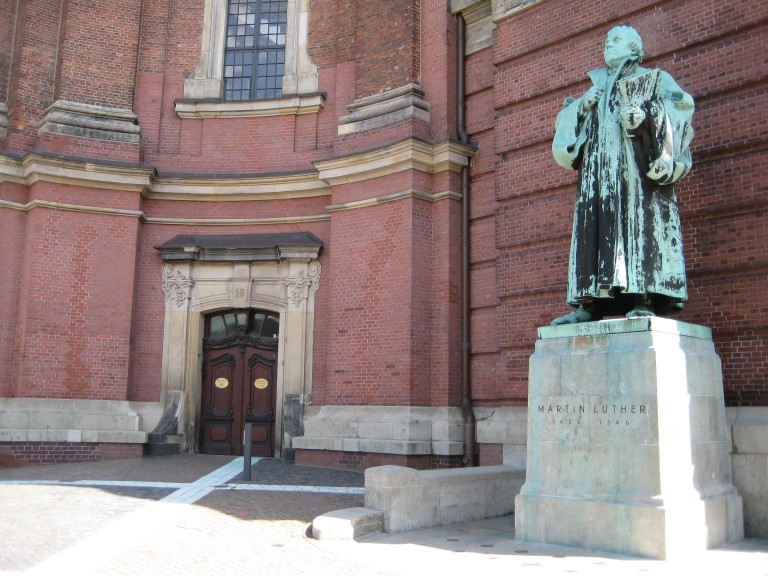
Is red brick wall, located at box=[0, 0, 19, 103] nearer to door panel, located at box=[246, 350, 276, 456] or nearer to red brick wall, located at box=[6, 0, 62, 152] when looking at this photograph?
red brick wall, located at box=[6, 0, 62, 152]

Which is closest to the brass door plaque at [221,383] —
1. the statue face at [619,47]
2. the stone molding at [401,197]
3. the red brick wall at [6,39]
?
the stone molding at [401,197]

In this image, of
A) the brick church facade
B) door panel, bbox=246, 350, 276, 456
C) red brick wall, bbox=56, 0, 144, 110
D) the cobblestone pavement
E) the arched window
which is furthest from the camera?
the arched window

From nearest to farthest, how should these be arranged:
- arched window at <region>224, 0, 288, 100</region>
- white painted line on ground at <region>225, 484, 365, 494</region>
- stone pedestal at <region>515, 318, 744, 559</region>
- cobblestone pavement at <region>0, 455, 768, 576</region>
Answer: cobblestone pavement at <region>0, 455, 768, 576</region> → stone pedestal at <region>515, 318, 744, 559</region> → white painted line on ground at <region>225, 484, 365, 494</region> → arched window at <region>224, 0, 288, 100</region>

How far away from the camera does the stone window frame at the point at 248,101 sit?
16.8 m

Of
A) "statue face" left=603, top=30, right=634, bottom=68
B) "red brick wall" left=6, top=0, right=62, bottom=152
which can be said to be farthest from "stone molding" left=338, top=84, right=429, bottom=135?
"statue face" left=603, top=30, right=634, bottom=68

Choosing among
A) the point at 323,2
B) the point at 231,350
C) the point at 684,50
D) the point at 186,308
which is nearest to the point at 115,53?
the point at 323,2

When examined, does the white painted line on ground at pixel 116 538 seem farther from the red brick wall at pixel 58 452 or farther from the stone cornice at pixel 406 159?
the stone cornice at pixel 406 159

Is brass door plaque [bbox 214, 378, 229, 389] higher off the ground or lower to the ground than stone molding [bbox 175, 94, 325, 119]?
lower

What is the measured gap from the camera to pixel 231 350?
54.8ft

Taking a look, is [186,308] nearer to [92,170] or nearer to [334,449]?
[92,170]

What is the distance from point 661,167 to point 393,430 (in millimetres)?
7225

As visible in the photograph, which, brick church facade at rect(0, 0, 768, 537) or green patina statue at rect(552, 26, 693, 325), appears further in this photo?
brick church facade at rect(0, 0, 768, 537)

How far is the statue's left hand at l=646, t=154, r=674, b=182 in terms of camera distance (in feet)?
25.2

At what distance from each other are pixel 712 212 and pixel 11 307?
1270 cm
